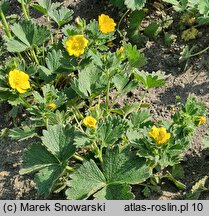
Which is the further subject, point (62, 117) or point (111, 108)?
point (111, 108)

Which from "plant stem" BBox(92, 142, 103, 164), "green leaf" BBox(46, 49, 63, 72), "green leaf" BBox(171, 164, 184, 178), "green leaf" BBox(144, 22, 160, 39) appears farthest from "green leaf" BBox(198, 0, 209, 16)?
"plant stem" BBox(92, 142, 103, 164)

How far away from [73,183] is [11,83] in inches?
26.9

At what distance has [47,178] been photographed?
2.99 metres

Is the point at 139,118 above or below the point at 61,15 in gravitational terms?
below

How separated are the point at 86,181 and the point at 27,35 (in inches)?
41.3

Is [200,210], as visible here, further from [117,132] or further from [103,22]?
[103,22]

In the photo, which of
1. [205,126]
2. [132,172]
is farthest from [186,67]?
[132,172]

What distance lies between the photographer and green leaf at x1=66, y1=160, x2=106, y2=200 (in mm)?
2941

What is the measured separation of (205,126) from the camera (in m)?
3.42

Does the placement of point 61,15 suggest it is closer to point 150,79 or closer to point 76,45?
point 76,45

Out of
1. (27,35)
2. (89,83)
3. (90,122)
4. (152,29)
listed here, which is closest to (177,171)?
(90,122)

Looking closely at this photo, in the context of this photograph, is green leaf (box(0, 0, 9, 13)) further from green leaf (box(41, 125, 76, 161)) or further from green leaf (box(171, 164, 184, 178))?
green leaf (box(171, 164, 184, 178))

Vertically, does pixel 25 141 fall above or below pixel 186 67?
below

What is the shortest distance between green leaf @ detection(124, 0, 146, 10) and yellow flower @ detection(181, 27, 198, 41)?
1.13ft
